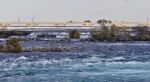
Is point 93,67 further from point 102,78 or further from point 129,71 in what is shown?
point 102,78

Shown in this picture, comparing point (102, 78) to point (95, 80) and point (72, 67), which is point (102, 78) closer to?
point (95, 80)

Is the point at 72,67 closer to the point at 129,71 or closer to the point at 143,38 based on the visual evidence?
the point at 129,71

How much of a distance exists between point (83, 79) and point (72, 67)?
13.1m

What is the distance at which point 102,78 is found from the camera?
4641cm

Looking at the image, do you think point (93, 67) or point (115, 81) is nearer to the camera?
point (115, 81)

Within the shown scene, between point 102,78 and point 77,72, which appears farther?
point 77,72

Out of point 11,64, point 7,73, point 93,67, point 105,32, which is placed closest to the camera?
point 7,73

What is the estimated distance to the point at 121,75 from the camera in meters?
48.9

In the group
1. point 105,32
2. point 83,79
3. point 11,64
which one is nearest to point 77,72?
point 83,79

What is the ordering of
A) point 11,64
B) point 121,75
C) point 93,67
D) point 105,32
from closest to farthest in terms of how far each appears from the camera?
point 121,75 → point 93,67 → point 11,64 → point 105,32

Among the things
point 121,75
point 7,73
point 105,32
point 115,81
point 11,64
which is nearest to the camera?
point 115,81

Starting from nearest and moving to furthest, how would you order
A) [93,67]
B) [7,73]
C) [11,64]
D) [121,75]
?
[121,75], [7,73], [93,67], [11,64]

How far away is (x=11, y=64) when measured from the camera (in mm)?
63844

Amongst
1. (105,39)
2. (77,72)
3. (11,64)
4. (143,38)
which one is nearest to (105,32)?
(105,39)
